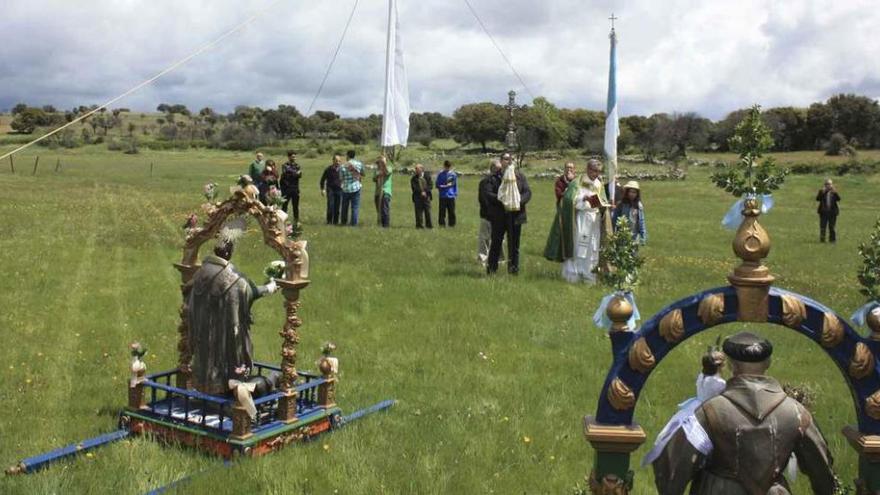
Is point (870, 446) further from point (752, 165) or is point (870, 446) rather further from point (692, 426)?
point (752, 165)

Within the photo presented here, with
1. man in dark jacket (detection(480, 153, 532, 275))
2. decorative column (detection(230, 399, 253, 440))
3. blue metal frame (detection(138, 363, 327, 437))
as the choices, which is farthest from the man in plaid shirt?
decorative column (detection(230, 399, 253, 440))

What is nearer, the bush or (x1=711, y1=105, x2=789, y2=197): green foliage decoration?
(x1=711, y1=105, x2=789, y2=197): green foliage decoration

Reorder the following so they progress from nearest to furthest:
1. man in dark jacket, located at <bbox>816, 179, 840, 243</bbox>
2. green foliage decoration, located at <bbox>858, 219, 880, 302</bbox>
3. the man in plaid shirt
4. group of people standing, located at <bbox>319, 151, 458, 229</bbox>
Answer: green foliage decoration, located at <bbox>858, 219, 880, 302</bbox> → the man in plaid shirt → group of people standing, located at <bbox>319, 151, 458, 229</bbox> → man in dark jacket, located at <bbox>816, 179, 840, 243</bbox>

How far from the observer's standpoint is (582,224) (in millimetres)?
15539

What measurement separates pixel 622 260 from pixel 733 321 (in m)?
0.68

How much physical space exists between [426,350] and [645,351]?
6.79m

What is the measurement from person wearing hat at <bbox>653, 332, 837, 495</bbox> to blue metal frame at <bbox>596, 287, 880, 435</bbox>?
0.18 m

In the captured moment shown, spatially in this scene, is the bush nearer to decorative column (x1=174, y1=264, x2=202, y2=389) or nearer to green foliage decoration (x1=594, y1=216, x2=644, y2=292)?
decorative column (x1=174, y1=264, x2=202, y2=389)

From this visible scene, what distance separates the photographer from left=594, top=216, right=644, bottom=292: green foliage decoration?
404 centimetres

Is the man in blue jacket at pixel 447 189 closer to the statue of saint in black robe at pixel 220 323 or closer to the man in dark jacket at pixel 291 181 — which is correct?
the man in dark jacket at pixel 291 181

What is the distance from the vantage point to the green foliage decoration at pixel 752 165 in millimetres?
3750

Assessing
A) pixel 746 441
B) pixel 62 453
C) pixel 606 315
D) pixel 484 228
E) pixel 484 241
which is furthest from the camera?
pixel 484 241

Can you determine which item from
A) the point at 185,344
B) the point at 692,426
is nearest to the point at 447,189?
the point at 185,344

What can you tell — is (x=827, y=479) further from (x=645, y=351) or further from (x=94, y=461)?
(x=94, y=461)
